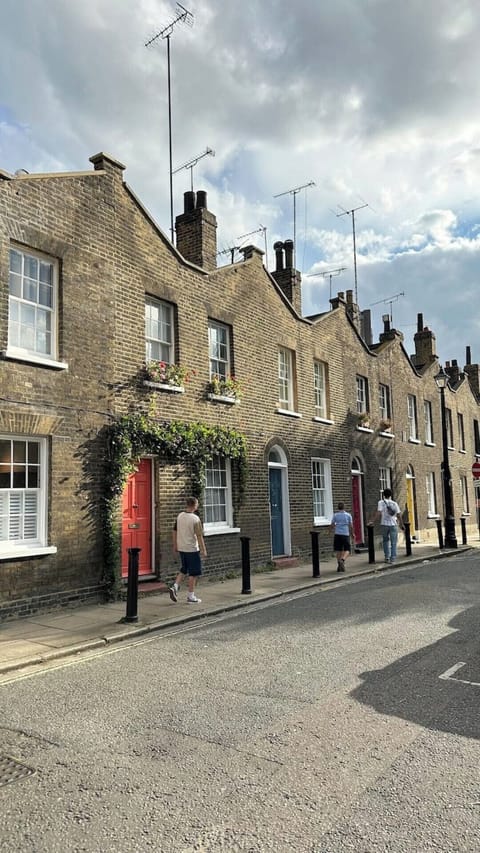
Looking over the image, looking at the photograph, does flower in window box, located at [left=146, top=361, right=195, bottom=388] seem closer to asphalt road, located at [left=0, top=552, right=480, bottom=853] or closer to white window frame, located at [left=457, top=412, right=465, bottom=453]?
asphalt road, located at [left=0, top=552, right=480, bottom=853]

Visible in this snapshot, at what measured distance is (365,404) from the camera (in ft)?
70.7

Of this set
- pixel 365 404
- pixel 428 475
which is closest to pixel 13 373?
pixel 365 404

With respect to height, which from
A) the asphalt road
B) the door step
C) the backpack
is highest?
the backpack

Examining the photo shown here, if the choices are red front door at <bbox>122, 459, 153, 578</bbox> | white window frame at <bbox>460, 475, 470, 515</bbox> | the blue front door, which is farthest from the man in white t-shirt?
white window frame at <bbox>460, 475, 470, 515</bbox>

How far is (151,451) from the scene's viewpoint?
11.8m

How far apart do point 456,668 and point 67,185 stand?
9.64 metres

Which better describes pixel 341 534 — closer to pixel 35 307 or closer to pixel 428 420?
pixel 35 307

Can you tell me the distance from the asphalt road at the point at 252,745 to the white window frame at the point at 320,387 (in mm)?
11218

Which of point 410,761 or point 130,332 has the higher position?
point 130,332

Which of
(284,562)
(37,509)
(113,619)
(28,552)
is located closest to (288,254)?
(284,562)

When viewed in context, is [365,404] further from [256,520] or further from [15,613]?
[15,613]

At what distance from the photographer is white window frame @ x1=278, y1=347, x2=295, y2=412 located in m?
16.8

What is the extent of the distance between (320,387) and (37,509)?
11026mm

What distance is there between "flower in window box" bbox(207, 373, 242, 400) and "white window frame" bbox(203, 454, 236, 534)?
1.45 m
